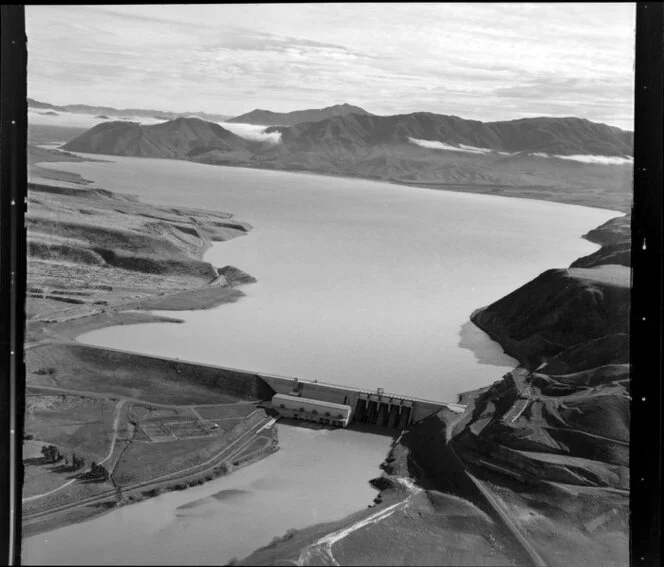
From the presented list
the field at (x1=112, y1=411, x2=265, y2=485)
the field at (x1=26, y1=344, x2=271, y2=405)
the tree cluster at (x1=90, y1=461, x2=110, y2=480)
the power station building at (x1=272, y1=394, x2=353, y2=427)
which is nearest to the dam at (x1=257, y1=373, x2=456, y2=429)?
the power station building at (x1=272, y1=394, x2=353, y2=427)

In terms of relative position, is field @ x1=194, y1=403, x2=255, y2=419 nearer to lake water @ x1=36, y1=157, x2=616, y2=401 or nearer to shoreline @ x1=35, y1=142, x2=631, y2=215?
lake water @ x1=36, y1=157, x2=616, y2=401

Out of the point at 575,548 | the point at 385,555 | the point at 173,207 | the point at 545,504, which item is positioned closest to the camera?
the point at 385,555

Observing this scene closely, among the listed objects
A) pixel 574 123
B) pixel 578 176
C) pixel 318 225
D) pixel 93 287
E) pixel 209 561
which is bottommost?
pixel 209 561

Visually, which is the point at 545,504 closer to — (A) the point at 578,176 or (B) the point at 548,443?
(B) the point at 548,443

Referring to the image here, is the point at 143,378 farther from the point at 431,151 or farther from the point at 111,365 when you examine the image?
the point at 431,151

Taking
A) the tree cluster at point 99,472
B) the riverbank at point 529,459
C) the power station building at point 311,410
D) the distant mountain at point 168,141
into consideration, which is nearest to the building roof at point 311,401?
the power station building at point 311,410

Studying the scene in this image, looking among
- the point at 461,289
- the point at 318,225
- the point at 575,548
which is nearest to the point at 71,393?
the point at 318,225

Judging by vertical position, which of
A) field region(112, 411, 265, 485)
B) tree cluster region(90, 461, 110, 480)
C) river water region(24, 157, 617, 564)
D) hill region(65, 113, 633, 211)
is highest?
hill region(65, 113, 633, 211)
